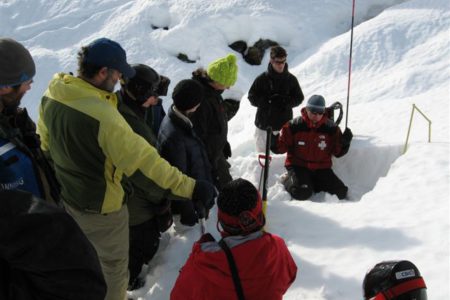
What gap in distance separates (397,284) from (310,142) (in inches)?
172

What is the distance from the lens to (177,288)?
2475 millimetres

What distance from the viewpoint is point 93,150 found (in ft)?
8.79

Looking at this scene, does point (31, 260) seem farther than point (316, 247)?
No

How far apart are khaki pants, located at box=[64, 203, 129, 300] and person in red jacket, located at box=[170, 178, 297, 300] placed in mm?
789

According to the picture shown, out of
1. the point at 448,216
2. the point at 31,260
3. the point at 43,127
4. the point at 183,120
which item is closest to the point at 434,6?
the point at 448,216

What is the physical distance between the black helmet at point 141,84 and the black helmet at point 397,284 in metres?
2.50

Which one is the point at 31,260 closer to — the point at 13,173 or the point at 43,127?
the point at 13,173

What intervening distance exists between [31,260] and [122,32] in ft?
65.5

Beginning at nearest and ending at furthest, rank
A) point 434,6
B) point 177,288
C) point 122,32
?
point 177,288 → point 434,6 → point 122,32

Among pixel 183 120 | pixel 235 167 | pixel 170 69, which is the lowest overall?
pixel 170 69

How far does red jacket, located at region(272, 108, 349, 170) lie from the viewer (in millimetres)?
5855

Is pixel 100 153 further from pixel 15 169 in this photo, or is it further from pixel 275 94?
pixel 275 94

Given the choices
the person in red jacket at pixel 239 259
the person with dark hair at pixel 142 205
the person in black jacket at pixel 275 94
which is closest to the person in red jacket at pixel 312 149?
the person in black jacket at pixel 275 94

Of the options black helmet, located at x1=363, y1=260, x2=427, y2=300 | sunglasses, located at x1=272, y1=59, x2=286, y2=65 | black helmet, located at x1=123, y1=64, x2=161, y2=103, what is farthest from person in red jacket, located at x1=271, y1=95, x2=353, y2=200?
black helmet, located at x1=363, y1=260, x2=427, y2=300
